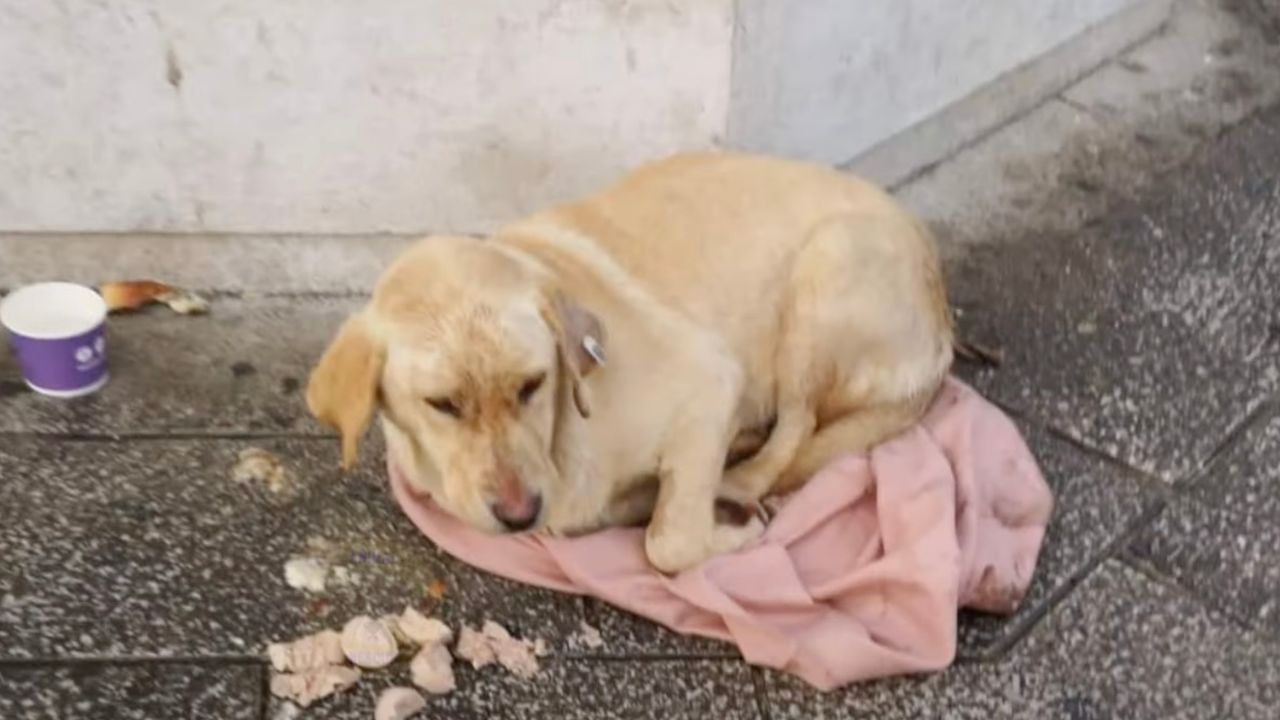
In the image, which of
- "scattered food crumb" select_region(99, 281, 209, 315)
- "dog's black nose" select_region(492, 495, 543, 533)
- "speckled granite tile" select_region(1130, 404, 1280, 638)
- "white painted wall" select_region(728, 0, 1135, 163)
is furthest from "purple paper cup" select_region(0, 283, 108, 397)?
"speckled granite tile" select_region(1130, 404, 1280, 638)

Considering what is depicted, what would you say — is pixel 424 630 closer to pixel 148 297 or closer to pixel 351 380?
pixel 351 380

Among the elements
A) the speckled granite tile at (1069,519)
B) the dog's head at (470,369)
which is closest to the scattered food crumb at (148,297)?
the dog's head at (470,369)

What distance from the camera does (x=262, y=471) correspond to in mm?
3213

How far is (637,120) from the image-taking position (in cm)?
366

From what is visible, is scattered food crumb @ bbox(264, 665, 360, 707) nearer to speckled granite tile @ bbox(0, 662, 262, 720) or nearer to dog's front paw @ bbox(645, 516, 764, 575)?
speckled granite tile @ bbox(0, 662, 262, 720)

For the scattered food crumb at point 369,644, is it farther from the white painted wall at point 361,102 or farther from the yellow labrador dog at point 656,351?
the white painted wall at point 361,102

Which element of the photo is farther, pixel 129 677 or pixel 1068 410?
pixel 1068 410

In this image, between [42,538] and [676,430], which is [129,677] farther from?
[676,430]

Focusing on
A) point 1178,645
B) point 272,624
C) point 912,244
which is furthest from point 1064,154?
point 272,624

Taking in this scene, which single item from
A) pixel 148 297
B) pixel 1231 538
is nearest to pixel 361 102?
pixel 148 297

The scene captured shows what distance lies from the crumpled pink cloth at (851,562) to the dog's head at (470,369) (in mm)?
299

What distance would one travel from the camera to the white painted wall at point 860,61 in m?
3.72

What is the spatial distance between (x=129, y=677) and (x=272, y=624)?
10.1 inches

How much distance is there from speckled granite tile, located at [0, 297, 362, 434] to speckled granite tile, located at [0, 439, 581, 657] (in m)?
0.08
